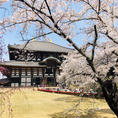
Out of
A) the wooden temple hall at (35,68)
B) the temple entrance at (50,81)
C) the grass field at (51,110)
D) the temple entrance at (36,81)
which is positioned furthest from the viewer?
the temple entrance at (50,81)

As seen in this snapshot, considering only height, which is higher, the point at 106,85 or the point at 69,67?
the point at 69,67

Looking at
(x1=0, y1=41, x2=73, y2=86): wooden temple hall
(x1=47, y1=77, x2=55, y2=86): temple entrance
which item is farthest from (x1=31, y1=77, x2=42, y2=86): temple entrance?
(x1=47, y1=77, x2=55, y2=86): temple entrance

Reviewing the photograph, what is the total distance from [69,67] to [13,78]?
1241cm

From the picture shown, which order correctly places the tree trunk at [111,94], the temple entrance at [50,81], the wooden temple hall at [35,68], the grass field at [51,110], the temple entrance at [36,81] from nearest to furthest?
the tree trunk at [111,94] < the grass field at [51,110] < the wooden temple hall at [35,68] < the temple entrance at [36,81] < the temple entrance at [50,81]

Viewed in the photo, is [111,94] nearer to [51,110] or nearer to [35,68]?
[51,110]

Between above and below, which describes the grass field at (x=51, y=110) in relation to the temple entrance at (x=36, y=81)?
below

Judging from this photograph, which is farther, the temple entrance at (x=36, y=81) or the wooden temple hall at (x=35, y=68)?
the temple entrance at (x=36, y=81)

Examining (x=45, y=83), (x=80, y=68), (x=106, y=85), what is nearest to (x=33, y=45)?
(x=45, y=83)

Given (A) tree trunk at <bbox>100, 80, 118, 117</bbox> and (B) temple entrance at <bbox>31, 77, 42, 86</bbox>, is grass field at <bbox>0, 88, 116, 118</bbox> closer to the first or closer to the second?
(A) tree trunk at <bbox>100, 80, 118, 117</bbox>

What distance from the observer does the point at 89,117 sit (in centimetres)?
694

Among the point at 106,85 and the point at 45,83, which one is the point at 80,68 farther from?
the point at 45,83

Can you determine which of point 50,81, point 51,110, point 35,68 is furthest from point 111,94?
point 50,81

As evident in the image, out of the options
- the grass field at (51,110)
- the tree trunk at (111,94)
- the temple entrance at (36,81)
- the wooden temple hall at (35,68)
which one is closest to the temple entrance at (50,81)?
the wooden temple hall at (35,68)

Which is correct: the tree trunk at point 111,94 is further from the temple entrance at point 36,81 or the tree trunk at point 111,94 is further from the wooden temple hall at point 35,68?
the temple entrance at point 36,81
